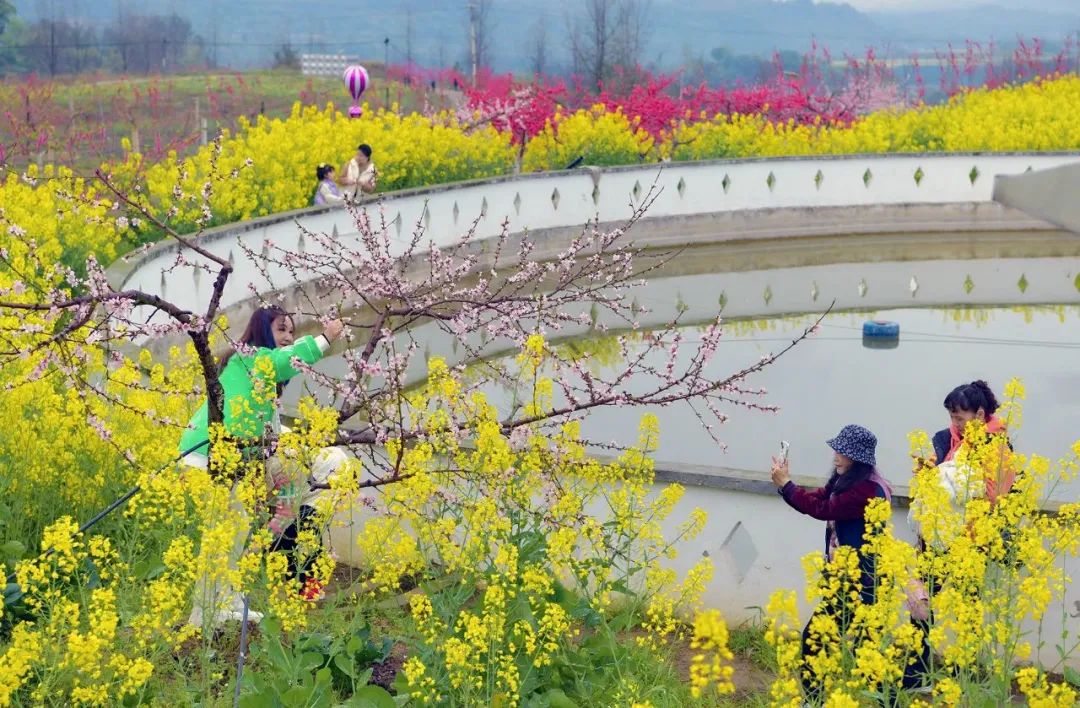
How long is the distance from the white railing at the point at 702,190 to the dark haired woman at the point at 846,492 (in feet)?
40.9

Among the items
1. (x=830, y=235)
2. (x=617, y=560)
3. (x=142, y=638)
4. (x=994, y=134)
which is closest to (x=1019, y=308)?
(x=830, y=235)

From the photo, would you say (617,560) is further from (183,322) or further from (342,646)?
(183,322)

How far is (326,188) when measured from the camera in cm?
1917

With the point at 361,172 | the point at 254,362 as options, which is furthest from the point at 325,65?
the point at 254,362

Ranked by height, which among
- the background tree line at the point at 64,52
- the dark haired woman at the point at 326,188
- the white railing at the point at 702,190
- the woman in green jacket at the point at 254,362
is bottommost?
the background tree line at the point at 64,52

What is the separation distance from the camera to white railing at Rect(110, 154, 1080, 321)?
21047 mm

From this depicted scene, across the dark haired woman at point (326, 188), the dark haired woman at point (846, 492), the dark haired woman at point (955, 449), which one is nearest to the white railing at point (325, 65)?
the dark haired woman at point (326, 188)

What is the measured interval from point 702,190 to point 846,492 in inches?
713

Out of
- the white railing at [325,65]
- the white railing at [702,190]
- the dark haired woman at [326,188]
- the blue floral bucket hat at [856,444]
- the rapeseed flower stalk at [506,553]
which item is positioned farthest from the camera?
the white railing at [325,65]

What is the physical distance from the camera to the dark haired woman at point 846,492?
6930mm

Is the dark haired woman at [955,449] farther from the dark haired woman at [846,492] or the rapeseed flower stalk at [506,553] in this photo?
the rapeseed flower stalk at [506,553]

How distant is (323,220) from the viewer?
1789 centimetres

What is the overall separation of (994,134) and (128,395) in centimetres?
2297

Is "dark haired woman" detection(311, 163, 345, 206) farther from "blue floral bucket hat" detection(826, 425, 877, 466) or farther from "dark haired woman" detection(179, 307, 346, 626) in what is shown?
"blue floral bucket hat" detection(826, 425, 877, 466)
